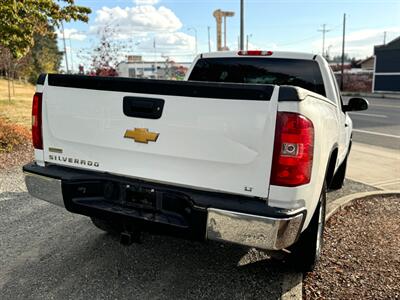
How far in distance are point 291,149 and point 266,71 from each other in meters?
2.32

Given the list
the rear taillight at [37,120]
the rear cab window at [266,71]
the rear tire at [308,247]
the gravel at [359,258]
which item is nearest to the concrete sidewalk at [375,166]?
the gravel at [359,258]

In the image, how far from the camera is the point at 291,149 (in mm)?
2426

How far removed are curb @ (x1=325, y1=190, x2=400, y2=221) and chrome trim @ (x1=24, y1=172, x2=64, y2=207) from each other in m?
2.95

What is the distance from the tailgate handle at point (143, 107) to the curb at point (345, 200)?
8.93ft

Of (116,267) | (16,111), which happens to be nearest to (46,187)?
(116,267)

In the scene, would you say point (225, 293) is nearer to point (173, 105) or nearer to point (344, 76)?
point (173, 105)

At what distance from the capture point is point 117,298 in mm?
3006

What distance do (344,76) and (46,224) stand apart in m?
51.7

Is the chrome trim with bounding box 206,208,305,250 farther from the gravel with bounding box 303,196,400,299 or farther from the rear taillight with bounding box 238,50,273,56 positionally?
the rear taillight with bounding box 238,50,273,56

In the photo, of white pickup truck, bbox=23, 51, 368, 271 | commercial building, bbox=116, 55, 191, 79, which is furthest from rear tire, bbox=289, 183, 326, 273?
commercial building, bbox=116, 55, 191, 79

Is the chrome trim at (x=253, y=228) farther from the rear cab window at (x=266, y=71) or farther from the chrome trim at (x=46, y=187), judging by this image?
the rear cab window at (x=266, y=71)

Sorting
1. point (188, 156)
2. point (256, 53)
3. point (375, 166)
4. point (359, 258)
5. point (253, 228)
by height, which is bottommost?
point (375, 166)

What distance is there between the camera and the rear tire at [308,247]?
3.15m

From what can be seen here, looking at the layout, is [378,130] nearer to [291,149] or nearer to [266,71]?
[266,71]
